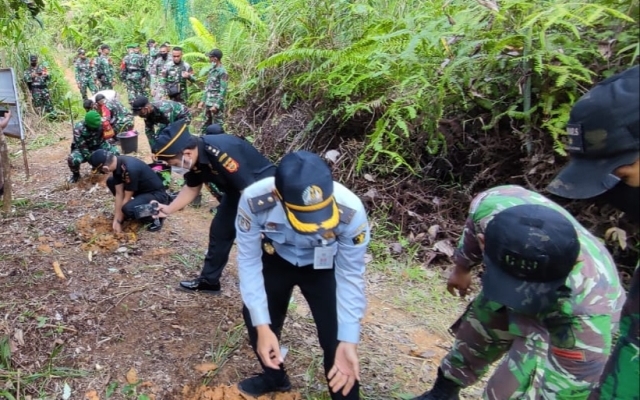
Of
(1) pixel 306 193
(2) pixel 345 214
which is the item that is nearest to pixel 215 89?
(2) pixel 345 214

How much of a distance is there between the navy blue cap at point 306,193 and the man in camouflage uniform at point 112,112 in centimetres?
599

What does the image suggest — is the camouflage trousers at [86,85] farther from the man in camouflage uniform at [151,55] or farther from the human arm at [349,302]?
the human arm at [349,302]

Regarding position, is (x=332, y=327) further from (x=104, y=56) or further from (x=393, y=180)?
(x=104, y=56)

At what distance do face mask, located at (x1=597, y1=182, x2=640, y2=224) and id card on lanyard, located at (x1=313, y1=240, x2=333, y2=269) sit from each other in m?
1.08

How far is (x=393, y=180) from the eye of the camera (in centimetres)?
496

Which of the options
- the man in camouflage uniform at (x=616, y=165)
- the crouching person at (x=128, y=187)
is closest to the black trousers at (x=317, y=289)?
the man in camouflage uniform at (x=616, y=165)

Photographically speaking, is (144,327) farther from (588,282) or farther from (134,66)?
(134,66)

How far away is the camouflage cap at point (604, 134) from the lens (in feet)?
3.91

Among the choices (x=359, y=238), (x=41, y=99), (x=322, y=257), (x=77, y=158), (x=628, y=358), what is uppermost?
(x=628, y=358)

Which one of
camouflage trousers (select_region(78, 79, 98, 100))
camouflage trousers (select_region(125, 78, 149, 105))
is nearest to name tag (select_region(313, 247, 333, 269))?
camouflage trousers (select_region(125, 78, 149, 105))

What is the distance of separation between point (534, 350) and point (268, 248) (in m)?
1.15

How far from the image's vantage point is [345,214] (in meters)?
2.04

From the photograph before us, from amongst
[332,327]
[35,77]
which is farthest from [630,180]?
[35,77]

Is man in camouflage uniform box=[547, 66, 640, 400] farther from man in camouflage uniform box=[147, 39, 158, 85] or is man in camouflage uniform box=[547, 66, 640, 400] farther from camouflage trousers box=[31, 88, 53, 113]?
camouflage trousers box=[31, 88, 53, 113]
